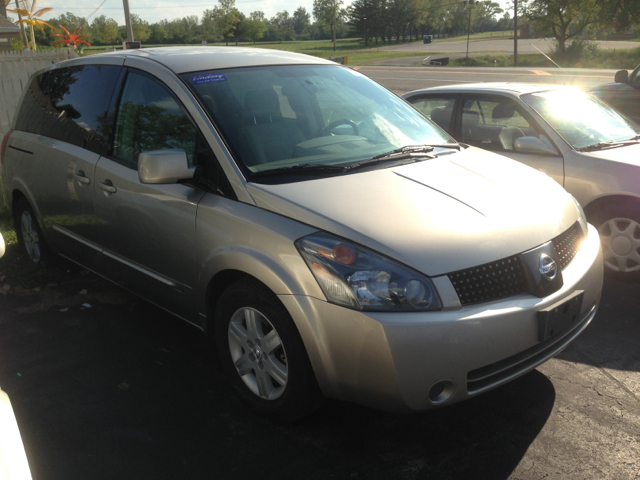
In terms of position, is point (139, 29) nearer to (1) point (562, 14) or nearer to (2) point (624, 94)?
(1) point (562, 14)

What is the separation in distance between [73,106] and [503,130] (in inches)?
147

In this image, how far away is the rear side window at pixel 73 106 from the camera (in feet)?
13.1

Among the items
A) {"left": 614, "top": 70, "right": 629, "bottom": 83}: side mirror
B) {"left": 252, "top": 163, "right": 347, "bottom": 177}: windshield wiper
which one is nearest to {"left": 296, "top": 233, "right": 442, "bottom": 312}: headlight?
{"left": 252, "top": 163, "right": 347, "bottom": 177}: windshield wiper

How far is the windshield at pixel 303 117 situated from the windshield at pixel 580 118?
176 centimetres

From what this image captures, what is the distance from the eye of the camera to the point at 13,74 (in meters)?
7.99

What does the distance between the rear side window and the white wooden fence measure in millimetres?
3376

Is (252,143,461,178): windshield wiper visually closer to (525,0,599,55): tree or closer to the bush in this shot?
the bush

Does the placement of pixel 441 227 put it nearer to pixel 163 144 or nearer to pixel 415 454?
pixel 415 454

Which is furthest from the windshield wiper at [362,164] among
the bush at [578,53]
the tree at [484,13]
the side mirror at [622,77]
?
the tree at [484,13]

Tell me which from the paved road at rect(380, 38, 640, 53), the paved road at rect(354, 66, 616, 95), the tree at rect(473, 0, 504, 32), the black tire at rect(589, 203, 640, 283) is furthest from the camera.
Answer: the tree at rect(473, 0, 504, 32)

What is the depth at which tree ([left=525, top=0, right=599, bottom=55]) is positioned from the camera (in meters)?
43.3

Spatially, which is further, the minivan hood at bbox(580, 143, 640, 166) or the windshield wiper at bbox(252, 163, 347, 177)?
the minivan hood at bbox(580, 143, 640, 166)

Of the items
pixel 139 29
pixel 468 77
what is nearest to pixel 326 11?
pixel 139 29

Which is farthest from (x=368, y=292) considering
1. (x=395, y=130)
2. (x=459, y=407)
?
(x=395, y=130)
